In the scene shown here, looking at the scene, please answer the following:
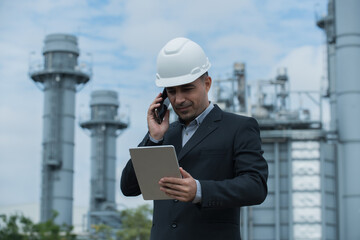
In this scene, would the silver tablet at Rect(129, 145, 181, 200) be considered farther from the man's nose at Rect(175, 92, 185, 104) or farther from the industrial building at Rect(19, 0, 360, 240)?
the industrial building at Rect(19, 0, 360, 240)

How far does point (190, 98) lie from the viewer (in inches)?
158

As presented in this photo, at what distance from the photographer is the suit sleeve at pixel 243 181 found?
3.66 m

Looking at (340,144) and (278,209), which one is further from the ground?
(340,144)

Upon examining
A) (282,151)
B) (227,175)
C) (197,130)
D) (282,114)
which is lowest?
(227,175)

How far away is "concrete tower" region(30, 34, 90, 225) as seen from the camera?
48125 millimetres

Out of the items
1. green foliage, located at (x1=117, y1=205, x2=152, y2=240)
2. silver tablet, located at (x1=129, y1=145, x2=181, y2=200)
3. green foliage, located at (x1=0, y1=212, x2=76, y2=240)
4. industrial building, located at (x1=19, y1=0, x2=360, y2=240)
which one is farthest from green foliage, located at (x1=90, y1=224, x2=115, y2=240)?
silver tablet, located at (x1=129, y1=145, x2=181, y2=200)

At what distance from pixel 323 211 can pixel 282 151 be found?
12.5 feet

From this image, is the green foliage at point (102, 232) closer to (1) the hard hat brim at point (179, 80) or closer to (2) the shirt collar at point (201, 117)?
(2) the shirt collar at point (201, 117)

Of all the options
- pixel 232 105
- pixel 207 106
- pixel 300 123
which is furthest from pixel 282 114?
pixel 207 106

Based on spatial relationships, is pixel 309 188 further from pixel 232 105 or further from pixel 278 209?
pixel 232 105

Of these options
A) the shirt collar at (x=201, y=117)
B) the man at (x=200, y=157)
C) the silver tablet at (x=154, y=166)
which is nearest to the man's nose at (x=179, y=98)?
the man at (x=200, y=157)

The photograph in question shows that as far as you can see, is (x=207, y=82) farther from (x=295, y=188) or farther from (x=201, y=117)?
(x=295, y=188)

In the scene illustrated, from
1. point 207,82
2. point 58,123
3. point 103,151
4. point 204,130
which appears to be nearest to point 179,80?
point 207,82

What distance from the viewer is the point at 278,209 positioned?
33.6 metres
